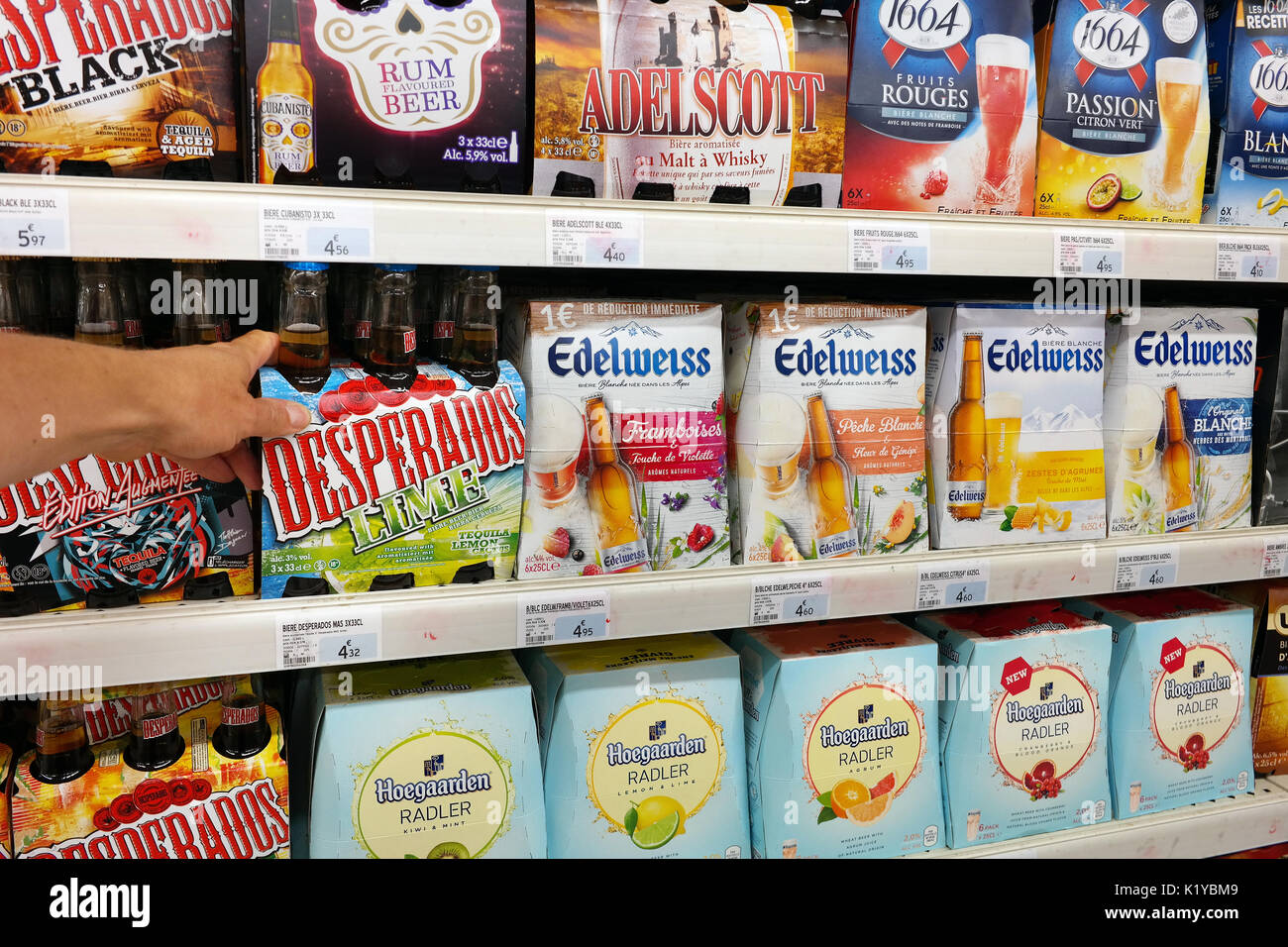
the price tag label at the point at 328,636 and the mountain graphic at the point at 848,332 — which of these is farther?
the mountain graphic at the point at 848,332

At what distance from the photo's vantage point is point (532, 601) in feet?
4.08

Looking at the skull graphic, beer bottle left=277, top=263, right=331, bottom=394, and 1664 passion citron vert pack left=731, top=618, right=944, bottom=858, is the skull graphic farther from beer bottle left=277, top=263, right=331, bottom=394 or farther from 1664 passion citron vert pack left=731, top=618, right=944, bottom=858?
1664 passion citron vert pack left=731, top=618, right=944, bottom=858

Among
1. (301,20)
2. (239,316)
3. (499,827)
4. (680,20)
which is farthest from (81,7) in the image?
(499,827)

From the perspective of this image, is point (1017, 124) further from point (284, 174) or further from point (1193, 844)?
point (1193, 844)

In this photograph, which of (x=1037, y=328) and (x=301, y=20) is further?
(x=1037, y=328)

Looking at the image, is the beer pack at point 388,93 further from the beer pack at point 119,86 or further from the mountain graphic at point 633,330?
the mountain graphic at point 633,330

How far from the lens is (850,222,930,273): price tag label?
50.7 inches

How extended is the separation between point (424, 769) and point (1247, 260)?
4.86 ft

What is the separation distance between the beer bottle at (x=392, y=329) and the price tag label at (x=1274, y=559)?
145 cm

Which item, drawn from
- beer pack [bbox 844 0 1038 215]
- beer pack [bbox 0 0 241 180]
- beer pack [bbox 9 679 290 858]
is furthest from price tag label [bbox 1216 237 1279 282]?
beer pack [bbox 9 679 290 858]

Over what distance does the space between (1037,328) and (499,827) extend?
3.67 ft

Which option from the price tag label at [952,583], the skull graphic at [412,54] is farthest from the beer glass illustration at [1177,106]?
the skull graphic at [412,54]

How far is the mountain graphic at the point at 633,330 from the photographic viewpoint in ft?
4.30

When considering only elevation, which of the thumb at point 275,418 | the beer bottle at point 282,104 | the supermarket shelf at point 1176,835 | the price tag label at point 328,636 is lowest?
the supermarket shelf at point 1176,835
